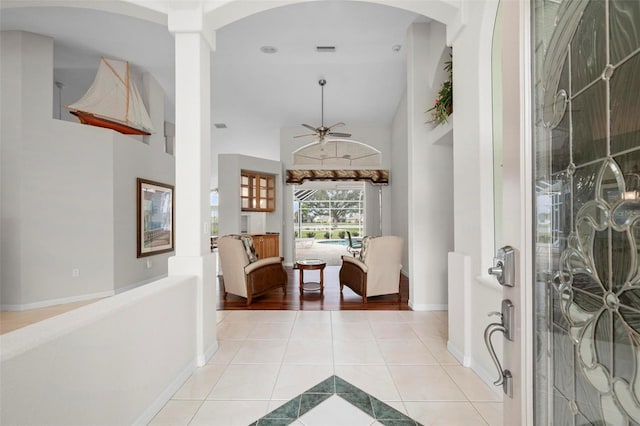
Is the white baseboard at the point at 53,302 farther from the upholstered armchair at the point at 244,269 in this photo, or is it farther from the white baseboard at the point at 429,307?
the white baseboard at the point at 429,307

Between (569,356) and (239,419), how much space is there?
6.11 feet

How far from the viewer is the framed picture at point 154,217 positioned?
5.71 meters

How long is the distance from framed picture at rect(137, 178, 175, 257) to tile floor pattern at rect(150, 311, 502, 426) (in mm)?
3090

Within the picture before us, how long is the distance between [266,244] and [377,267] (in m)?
3.66

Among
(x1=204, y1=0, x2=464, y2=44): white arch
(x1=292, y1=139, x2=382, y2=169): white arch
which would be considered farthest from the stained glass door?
(x1=292, y1=139, x2=382, y2=169): white arch

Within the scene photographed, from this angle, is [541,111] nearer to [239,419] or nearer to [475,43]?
[475,43]

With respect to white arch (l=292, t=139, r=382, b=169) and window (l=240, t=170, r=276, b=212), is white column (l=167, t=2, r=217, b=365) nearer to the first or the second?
window (l=240, t=170, r=276, b=212)

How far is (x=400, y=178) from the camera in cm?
668

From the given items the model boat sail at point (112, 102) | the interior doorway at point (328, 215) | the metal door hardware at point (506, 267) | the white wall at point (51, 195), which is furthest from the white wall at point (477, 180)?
the interior doorway at point (328, 215)

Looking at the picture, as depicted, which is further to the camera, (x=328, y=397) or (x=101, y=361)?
(x=328, y=397)

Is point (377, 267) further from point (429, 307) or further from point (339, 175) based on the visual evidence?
point (339, 175)

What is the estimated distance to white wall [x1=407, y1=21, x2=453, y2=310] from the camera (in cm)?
431

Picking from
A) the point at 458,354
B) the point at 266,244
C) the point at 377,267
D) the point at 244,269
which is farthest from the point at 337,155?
the point at 458,354

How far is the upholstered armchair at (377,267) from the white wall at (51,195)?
4020 millimetres
